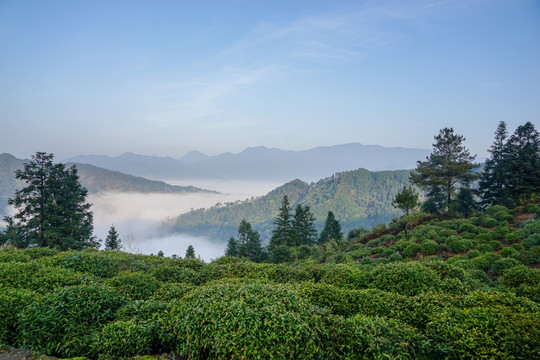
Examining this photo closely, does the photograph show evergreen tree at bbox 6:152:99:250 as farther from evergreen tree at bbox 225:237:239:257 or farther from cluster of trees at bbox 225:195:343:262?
cluster of trees at bbox 225:195:343:262

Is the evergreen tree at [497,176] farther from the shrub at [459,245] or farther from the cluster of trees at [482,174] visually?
the shrub at [459,245]

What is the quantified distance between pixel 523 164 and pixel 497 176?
230cm

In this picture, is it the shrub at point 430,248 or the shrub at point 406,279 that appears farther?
the shrub at point 430,248

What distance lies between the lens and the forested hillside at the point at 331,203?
140m

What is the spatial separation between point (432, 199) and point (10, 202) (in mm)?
40958

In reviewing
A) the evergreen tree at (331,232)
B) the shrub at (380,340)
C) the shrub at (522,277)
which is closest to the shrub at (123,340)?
the shrub at (380,340)

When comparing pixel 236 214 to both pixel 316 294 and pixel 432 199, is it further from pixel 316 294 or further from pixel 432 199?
pixel 316 294

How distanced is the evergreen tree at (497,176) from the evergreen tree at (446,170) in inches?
93.9

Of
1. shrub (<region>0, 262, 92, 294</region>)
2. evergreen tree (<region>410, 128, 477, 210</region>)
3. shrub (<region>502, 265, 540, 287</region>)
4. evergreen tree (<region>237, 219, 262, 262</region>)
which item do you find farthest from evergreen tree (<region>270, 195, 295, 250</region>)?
shrub (<region>0, 262, 92, 294</region>)

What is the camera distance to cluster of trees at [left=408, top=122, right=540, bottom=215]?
2462 centimetres

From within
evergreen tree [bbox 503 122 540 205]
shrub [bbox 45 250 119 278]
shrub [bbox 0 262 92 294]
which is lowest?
shrub [bbox 45 250 119 278]

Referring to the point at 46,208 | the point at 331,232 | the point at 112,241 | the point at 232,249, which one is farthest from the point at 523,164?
the point at 112,241

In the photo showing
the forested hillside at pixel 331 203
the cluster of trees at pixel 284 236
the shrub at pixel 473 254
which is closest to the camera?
the shrub at pixel 473 254

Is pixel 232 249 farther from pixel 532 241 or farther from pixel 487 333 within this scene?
pixel 487 333
